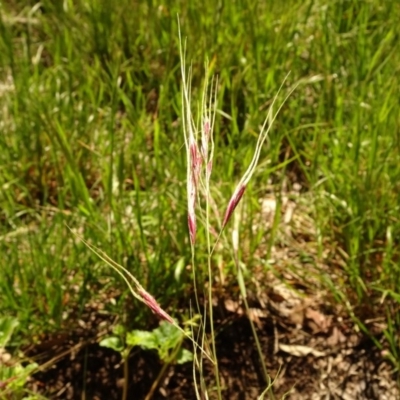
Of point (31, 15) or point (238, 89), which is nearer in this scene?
point (238, 89)

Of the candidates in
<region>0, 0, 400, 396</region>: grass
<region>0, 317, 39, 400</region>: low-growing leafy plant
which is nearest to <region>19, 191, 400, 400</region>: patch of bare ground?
<region>0, 0, 400, 396</region>: grass

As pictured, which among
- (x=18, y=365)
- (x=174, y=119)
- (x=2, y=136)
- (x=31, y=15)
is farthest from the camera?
(x=31, y=15)

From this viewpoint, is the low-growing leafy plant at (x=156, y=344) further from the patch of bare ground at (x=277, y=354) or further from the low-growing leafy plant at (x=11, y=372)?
the low-growing leafy plant at (x=11, y=372)

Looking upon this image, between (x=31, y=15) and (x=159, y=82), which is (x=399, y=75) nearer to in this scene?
(x=159, y=82)

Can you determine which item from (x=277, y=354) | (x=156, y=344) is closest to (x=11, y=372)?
(x=156, y=344)

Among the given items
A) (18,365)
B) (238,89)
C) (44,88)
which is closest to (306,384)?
(18,365)

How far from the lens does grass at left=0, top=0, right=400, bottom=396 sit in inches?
71.7

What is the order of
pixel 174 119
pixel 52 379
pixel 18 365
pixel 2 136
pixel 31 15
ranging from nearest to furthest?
pixel 18 365
pixel 52 379
pixel 2 136
pixel 174 119
pixel 31 15

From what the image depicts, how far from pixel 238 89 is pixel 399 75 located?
504mm

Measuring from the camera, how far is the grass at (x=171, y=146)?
1.82 m

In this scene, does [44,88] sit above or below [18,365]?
above

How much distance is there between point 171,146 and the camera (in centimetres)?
209

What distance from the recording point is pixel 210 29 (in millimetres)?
2414

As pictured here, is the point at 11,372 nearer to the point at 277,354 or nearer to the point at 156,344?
the point at 156,344
